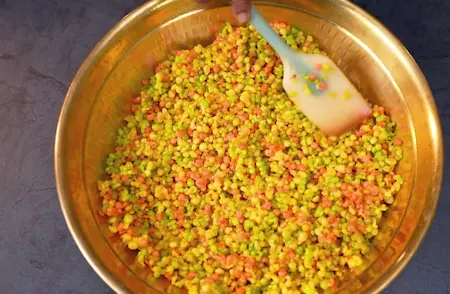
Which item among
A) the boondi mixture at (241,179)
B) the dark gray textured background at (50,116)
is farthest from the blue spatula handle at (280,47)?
the dark gray textured background at (50,116)

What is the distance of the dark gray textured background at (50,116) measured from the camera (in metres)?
1.64

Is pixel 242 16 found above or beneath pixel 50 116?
above

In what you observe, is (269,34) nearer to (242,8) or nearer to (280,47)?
(280,47)

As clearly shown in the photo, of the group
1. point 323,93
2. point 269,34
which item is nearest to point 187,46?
point 269,34

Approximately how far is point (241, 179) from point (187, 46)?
51cm

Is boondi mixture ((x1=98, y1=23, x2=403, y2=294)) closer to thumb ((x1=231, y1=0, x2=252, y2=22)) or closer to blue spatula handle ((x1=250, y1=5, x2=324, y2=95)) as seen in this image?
blue spatula handle ((x1=250, y1=5, x2=324, y2=95))

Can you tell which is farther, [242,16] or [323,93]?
[323,93]

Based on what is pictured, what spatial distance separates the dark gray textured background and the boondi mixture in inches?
11.7

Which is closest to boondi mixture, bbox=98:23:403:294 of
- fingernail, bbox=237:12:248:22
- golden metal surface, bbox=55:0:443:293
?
golden metal surface, bbox=55:0:443:293

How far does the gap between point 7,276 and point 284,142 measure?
1.04m

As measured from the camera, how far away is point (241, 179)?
4.93 feet

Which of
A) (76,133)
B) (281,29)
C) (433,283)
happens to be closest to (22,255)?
(76,133)

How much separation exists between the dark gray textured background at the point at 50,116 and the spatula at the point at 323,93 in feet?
1.34

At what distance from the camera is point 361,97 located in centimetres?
154
